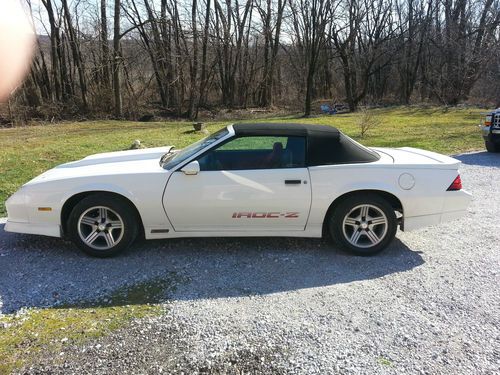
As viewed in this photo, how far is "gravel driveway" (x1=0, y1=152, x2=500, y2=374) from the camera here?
8.91 feet

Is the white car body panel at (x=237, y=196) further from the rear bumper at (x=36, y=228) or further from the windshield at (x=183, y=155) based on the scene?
the rear bumper at (x=36, y=228)

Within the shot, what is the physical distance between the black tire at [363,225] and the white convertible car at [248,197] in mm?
10

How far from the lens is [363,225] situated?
4.32 meters

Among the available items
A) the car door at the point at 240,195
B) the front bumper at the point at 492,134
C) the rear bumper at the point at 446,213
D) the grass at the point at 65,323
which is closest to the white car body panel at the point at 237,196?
the car door at the point at 240,195

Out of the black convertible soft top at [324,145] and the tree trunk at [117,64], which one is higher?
the tree trunk at [117,64]

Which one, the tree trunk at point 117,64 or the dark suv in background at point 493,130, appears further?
the tree trunk at point 117,64

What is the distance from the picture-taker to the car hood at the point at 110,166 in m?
4.29

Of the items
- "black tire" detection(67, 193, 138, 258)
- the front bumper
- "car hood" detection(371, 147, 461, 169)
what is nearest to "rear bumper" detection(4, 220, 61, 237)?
"black tire" detection(67, 193, 138, 258)

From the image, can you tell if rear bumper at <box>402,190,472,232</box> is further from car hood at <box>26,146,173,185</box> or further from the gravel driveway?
car hood at <box>26,146,173,185</box>

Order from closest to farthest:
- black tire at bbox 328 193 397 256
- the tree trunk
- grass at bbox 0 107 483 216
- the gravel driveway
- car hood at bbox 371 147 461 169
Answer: the gravel driveway < black tire at bbox 328 193 397 256 < car hood at bbox 371 147 461 169 < grass at bbox 0 107 483 216 < the tree trunk

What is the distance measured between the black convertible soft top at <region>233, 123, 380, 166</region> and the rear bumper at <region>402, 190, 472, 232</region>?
747 millimetres

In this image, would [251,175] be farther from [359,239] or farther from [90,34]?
[90,34]

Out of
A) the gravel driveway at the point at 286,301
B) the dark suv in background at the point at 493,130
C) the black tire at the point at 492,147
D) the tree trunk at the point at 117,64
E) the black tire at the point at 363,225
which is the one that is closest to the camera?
the gravel driveway at the point at 286,301

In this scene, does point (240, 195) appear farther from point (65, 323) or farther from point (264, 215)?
point (65, 323)
